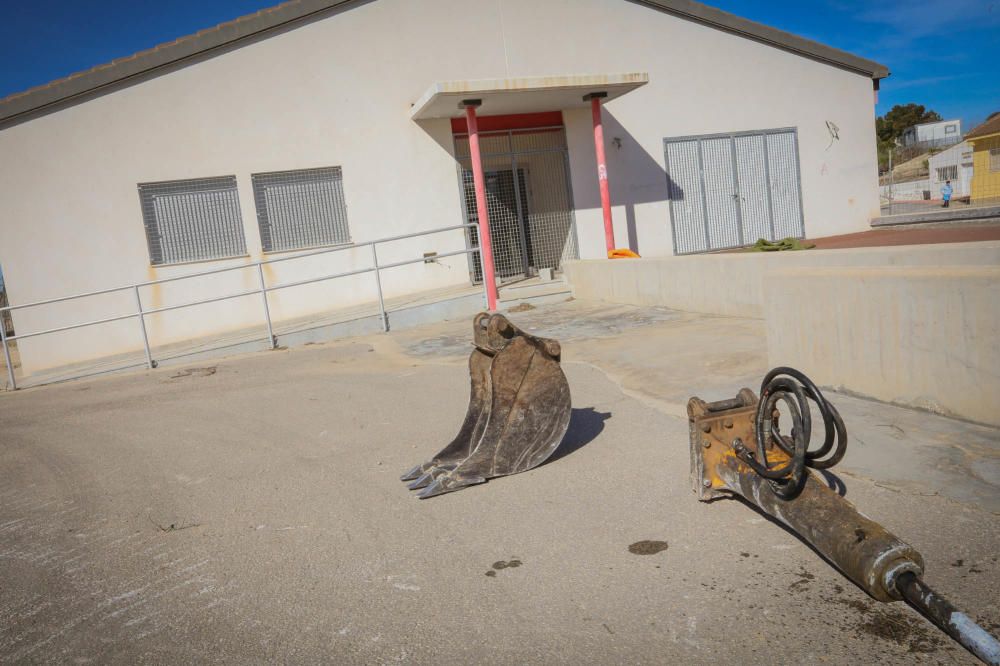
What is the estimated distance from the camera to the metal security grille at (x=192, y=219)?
13.4m

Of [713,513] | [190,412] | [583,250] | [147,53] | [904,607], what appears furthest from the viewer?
[583,250]

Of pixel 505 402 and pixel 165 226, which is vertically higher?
pixel 165 226

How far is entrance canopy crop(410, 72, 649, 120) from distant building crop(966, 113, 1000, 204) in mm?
23709

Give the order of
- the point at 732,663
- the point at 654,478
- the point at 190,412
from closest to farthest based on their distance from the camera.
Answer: the point at 732,663 < the point at 654,478 < the point at 190,412

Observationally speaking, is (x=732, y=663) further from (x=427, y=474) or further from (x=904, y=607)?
(x=427, y=474)

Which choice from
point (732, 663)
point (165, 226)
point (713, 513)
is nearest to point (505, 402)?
point (713, 513)

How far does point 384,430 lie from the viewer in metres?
5.78

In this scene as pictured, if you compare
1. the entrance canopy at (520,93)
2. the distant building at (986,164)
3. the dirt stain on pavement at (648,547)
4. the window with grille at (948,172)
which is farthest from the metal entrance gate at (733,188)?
the window with grille at (948,172)

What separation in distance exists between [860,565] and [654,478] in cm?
164

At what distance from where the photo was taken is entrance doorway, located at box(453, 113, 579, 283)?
1506cm

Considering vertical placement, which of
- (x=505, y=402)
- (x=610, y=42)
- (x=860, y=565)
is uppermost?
(x=610, y=42)

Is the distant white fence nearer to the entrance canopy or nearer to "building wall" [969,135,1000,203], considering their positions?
"building wall" [969,135,1000,203]

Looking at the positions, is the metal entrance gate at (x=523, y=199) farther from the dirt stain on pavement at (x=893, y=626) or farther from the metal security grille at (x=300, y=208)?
the dirt stain on pavement at (x=893, y=626)

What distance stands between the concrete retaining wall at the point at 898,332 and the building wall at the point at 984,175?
3070cm
